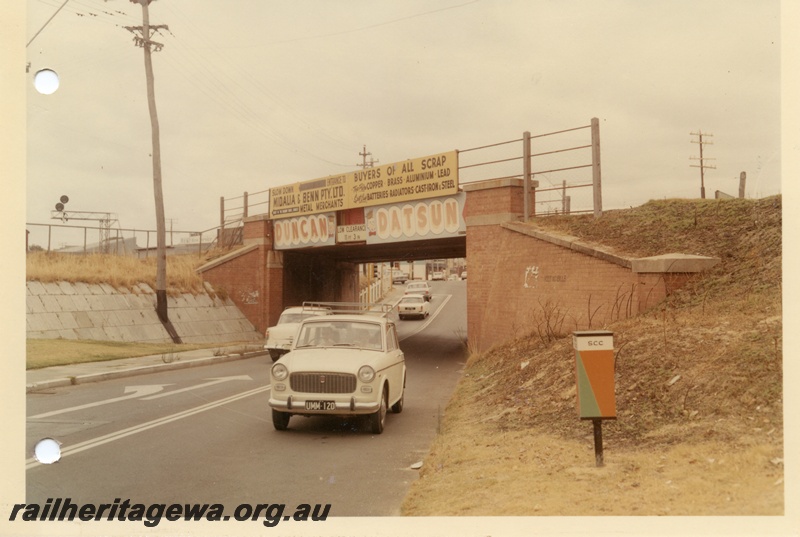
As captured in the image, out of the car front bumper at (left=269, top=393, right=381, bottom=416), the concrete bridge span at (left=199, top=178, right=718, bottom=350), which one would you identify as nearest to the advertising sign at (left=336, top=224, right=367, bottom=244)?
the concrete bridge span at (left=199, top=178, right=718, bottom=350)

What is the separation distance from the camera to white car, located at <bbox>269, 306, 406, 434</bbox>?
8.96 metres

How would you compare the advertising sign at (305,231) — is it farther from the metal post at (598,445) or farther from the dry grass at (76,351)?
the metal post at (598,445)

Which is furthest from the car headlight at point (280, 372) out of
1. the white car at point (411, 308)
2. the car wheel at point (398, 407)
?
the white car at point (411, 308)

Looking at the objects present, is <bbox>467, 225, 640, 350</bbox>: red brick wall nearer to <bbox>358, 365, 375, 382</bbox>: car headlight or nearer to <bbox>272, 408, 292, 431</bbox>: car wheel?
<bbox>358, 365, 375, 382</bbox>: car headlight

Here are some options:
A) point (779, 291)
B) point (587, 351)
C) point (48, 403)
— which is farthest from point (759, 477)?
point (48, 403)

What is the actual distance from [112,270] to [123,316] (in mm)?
2865

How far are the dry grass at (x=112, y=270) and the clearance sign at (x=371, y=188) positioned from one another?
5230 mm

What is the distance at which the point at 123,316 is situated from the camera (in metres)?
25.0

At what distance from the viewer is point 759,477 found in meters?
4.91

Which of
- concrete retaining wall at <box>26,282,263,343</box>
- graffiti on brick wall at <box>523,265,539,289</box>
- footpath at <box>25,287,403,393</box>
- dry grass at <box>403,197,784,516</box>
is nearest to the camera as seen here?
dry grass at <box>403,197,784,516</box>

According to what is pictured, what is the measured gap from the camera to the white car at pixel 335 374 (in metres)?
8.96

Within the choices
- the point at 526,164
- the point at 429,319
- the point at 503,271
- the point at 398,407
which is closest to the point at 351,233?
the point at 503,271

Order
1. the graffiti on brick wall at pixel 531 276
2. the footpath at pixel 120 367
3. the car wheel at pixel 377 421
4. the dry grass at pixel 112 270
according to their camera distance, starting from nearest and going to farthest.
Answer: the car wheel at pixel 377 421 → the footpath at pixel 120 367 → the graffiti on brick wall at pixel 531 276 → the dry grass at pixel 112 270

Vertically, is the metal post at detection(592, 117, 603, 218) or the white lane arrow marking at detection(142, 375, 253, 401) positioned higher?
the metal post at detection(592, 117, 603, 218)
